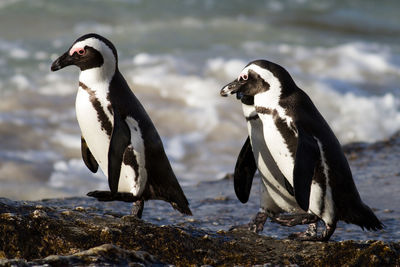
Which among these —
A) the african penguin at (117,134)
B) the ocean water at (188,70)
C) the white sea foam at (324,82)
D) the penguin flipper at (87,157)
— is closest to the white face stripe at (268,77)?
the african penguin at (117,134)

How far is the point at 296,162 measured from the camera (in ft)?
11.2

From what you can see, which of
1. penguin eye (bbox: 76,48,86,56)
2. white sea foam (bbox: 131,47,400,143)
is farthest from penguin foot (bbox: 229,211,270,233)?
white sea foam (bbox: 131,47,400,143)

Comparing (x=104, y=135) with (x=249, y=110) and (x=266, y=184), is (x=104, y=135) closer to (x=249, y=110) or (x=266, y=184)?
(x=249, y=110)

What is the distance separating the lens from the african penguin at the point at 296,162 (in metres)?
3.53

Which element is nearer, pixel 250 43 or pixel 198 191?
pixel 198 191

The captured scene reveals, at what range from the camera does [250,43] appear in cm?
1418

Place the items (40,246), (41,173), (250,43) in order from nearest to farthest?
(40,246)
(41,173)
(250,43)

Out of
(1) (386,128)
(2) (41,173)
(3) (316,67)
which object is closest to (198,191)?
(2) (41,173)

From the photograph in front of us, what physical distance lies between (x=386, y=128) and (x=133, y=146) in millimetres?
5842

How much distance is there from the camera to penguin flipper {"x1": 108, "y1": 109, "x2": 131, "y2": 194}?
12.2 ft

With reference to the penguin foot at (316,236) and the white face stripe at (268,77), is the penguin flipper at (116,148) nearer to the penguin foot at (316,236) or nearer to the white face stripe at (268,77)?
the white face stripe at (268,77)

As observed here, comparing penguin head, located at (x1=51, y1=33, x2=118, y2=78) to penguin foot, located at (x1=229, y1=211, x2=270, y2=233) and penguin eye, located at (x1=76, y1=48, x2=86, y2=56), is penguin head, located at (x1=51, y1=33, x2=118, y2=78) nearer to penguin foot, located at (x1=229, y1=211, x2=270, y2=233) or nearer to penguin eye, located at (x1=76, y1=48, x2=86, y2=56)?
penguin eye, located at (x1=76, y1=48, x2=86, y2=56)

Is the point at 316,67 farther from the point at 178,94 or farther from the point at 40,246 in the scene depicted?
the point at 40,246

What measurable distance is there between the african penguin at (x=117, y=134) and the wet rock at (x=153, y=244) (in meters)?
0.47
